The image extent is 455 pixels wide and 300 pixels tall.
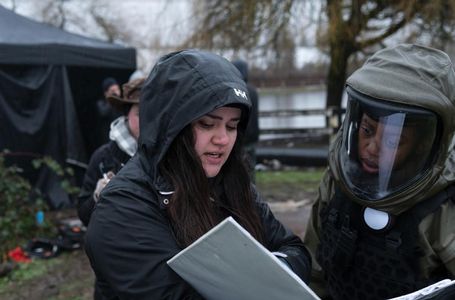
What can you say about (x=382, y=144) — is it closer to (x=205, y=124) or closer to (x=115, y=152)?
(x=205, y=124)

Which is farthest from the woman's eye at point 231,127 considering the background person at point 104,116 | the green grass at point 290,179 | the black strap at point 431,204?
the green grass at point 290,179

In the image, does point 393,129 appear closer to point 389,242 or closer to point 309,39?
point 389,242

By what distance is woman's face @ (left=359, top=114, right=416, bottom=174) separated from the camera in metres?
1.53

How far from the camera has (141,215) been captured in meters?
1.23

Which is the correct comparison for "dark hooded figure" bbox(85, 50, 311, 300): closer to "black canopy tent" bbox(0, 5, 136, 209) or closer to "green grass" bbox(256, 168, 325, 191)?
"black canopy tent" bbox(0, 5, 136, 209)

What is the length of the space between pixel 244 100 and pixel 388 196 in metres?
0.56

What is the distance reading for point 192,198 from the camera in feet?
4.41

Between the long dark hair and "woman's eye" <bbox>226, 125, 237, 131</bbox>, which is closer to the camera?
the long dark hair

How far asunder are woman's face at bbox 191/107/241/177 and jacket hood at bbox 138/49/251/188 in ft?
0.19

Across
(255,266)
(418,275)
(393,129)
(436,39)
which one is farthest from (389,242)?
(436,39)

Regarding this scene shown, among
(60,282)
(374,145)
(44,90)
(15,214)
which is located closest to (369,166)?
(374,145)

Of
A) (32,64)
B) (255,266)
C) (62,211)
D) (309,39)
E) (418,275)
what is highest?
(255,266)

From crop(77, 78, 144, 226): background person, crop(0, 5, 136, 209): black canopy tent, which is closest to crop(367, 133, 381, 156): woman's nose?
crop(77, 78, 144, 226): background person

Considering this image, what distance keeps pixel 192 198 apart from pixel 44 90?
222 inches
